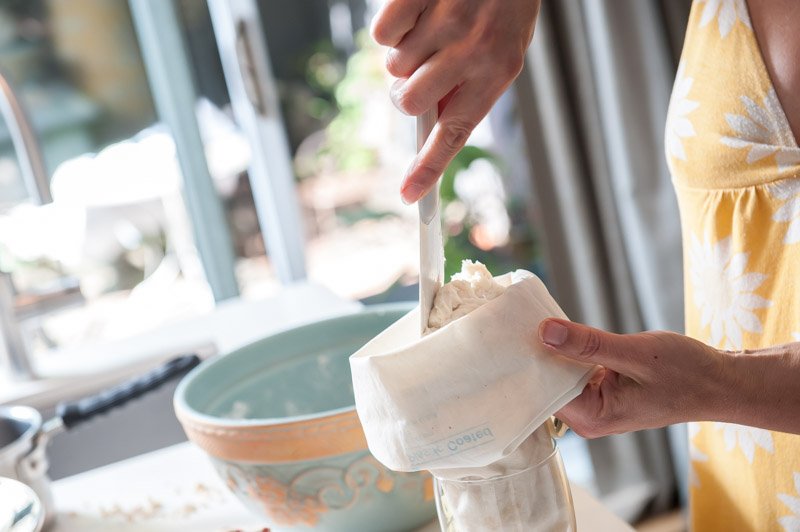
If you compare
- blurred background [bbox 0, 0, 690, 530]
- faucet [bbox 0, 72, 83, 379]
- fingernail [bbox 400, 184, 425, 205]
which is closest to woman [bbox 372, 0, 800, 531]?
fingernail [bbox 400, 184, 425, 205]

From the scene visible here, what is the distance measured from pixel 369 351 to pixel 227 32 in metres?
1.92

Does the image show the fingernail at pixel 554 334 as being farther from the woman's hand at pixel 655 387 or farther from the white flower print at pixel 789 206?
the white flower print at pixel 789 206

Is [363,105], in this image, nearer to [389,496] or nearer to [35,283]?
[35,283]

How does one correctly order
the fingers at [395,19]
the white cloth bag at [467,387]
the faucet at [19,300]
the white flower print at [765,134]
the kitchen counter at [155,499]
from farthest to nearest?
the faucet at [19,300], the kitchen counter at [155,499], the white flower print at [765,134], the fingers at [395,19], the white cloth bag at [467,387]

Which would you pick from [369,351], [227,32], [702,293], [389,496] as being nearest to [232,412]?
[389,496]

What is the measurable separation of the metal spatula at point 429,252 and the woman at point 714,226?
1 centimetres

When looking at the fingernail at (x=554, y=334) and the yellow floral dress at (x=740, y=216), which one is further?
the yellow floral dress at (x=740, y=216)

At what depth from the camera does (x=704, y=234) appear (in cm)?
84

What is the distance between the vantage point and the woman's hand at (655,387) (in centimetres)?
60

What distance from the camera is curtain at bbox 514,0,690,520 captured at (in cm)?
196

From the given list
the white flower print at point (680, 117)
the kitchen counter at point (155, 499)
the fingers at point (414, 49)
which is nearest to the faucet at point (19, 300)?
the kitchen counter at point (155, 499)

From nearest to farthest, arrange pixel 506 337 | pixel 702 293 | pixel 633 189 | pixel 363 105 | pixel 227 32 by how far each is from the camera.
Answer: pixel 506 337 < pixel 702 293 < pixel 633 189 < pixel 227 32 < pixel 363 105

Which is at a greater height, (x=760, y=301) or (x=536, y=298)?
(x=536, y=298)

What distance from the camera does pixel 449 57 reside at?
650 millimetres
